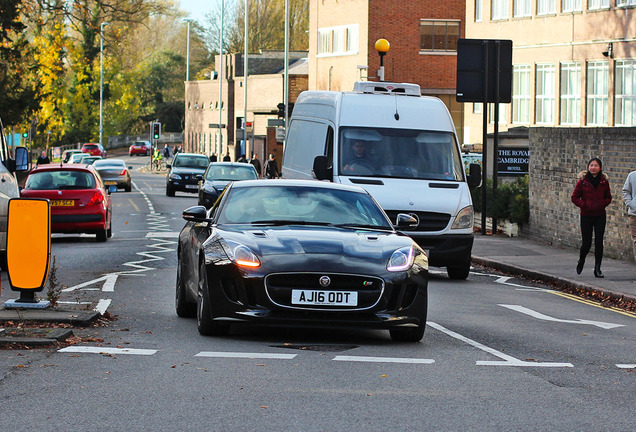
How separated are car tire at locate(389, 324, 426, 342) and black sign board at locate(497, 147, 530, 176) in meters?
20.6

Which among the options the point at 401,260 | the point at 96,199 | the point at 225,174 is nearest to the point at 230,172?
the point at 225,174

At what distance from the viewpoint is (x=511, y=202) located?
2738 centimetres

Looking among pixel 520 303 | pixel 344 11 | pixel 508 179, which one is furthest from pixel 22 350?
pixel 344 11

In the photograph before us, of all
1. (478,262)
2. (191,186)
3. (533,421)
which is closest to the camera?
(533,421)

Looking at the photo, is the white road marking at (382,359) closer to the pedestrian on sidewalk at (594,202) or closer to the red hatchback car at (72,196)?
the pedestrian on sidewalk at (594,202)

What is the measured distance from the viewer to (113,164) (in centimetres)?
5688

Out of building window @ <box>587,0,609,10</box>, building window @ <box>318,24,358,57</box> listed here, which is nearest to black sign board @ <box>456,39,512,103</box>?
building window @ <box>587,0,609,10</box>

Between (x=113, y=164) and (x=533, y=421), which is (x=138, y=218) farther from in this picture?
(x=533, y=421)

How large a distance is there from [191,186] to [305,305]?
39467 mm

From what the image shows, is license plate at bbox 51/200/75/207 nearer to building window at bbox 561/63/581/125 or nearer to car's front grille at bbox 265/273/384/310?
car's front grille at bbox 265/273/384/310

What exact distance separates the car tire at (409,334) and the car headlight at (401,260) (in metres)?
0.56

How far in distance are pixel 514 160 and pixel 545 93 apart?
1530cm

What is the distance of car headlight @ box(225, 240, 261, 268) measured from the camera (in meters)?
9.90

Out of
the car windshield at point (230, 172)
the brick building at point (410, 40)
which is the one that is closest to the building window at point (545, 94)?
the brick building at point (410, 40)
